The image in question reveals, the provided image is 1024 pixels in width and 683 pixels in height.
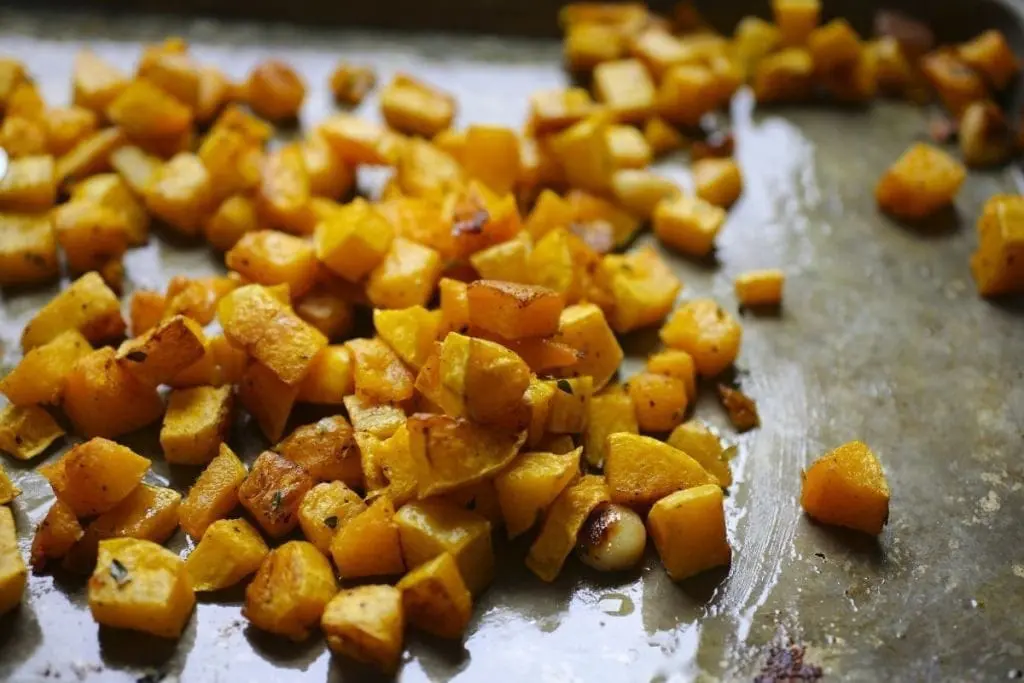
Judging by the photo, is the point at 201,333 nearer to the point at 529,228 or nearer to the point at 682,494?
the point at 529,228

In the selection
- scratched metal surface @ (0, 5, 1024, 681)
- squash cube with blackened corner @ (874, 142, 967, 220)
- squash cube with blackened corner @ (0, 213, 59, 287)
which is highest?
squash cube with blackened corner @ (874, 142, 967, 220)

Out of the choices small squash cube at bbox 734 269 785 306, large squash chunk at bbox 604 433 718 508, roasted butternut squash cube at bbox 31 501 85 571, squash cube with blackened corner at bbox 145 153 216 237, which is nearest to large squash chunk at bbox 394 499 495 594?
large squash chunk at bbox 604 433 718 508

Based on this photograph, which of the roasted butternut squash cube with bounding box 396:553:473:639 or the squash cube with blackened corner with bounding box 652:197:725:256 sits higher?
the squash cube with blackened corner with bounding box 652:197:725:256

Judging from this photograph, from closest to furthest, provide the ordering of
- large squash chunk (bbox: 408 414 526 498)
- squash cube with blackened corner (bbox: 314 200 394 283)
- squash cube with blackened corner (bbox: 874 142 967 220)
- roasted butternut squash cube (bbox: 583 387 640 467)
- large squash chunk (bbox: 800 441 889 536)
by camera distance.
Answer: large squash chunk (bbox: 408 414 526 498) → large squash chunk (bbox: 800 441 889 536) → roasted butternut squash cube (bbox: 583 387 640 467) → squash cube with blackened corner (bbox: 314 200 394 283) → squash cube with blackened corner (bbox: 874 142 967 220)

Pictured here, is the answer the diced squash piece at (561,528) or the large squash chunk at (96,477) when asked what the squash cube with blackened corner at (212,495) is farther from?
the diced squash piece at (561,528)

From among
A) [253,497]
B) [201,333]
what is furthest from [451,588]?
[201,333]

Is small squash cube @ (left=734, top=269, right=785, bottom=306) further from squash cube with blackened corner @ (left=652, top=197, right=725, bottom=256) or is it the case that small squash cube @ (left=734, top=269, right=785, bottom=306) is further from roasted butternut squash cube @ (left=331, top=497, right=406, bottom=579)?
roasted butternut squash cube @ (left=331, top=497, right=406, bottom=579)
